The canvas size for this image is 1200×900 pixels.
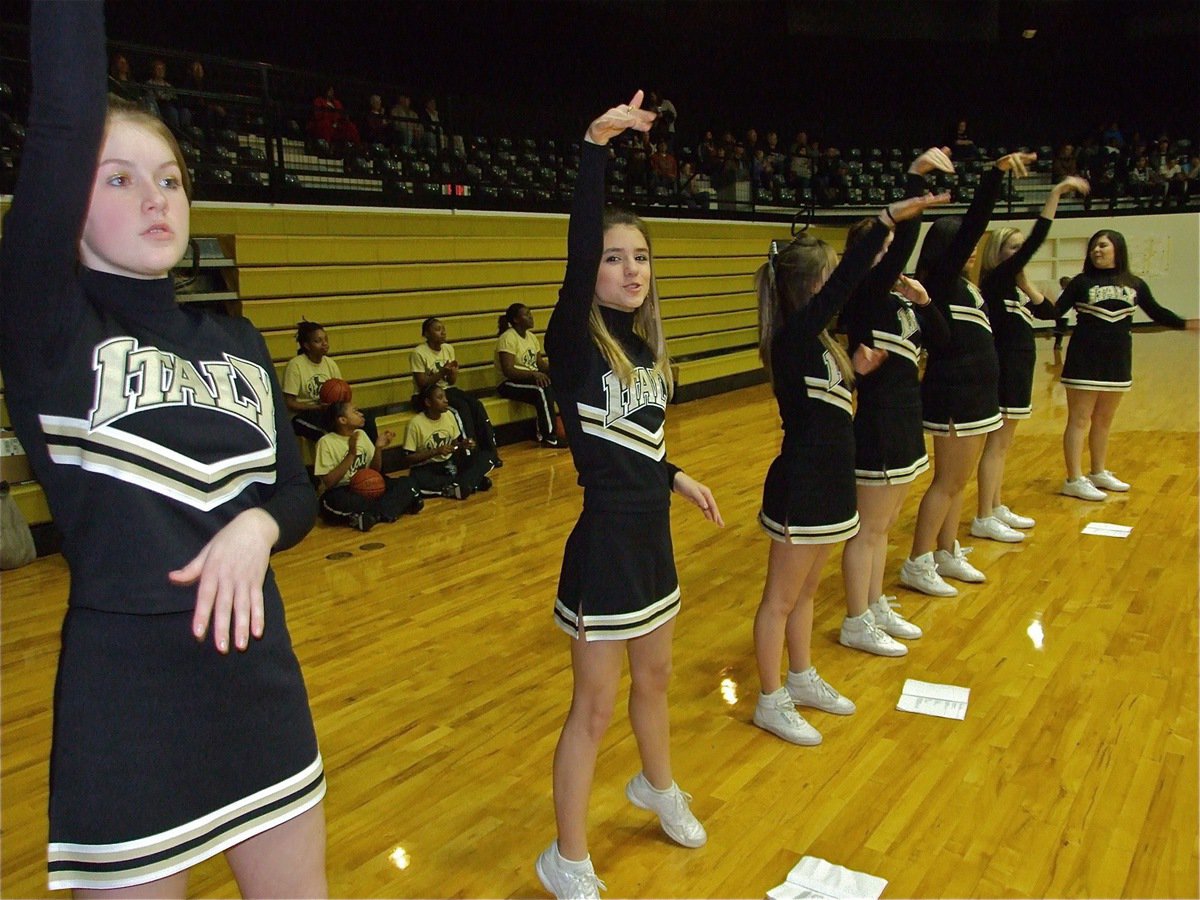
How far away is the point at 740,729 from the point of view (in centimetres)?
276

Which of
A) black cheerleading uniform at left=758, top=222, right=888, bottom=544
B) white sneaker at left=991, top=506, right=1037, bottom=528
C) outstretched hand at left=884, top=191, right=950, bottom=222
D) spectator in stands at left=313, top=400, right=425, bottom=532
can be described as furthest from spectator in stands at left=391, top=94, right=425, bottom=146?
outstretched hand at left=884, top=191, right=950, bottom=222

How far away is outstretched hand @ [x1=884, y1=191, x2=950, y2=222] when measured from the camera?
2.27 meters

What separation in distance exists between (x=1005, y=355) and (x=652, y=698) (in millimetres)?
3225

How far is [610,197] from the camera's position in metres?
10.1

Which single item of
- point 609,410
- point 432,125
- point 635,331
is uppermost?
point 432,125

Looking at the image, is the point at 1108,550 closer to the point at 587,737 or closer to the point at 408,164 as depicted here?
the point at 587,737

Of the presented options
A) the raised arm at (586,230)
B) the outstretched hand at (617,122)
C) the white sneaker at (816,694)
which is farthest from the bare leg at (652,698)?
the outstretched hand at (617,122)

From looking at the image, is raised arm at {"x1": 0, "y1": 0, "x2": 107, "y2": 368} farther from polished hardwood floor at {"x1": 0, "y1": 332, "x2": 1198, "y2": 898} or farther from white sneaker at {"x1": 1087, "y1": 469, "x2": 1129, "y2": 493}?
white sneaker at {"x1": 1087, "y1": 469, "x2": 1129, "y2": 493}

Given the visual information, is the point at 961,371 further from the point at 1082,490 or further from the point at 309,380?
the point at 309,380

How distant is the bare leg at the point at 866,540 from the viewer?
319 cm

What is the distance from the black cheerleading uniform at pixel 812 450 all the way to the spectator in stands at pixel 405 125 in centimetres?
688

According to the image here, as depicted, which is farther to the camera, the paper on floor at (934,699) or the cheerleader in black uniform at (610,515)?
the paper on floor at (934,699)

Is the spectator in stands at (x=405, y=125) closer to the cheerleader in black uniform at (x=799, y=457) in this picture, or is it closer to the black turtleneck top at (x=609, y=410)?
the cheerleader in black uniform at (x=799, y=457)

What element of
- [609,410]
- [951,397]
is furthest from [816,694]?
[951,397]
